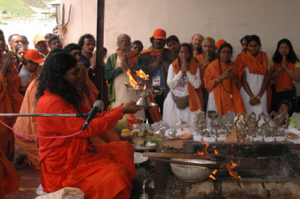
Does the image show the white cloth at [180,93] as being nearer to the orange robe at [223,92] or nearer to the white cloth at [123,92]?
the orange robe at [223,92]

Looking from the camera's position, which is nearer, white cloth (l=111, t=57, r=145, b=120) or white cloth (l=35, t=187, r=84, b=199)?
white cloth (l=35, t=187, r=84, b=199)

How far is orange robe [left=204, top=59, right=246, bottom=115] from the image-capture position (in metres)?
4.96

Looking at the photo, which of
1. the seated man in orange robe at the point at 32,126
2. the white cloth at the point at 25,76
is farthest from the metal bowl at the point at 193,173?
the white cloth at the point at 25,76

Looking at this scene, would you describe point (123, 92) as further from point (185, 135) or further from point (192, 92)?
point (185, 135)

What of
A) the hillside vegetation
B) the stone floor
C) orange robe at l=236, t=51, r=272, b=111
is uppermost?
the hillside vegetation

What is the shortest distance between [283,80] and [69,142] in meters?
4.33

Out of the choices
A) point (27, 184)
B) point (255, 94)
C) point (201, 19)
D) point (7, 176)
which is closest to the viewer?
point (7, 176)

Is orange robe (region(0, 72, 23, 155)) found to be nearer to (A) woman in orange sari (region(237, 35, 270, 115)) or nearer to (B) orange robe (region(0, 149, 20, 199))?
(B) orange robe (region(0, 149, 20, 199))

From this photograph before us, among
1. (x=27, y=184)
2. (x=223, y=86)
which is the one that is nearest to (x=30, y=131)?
(x=27, y=184)

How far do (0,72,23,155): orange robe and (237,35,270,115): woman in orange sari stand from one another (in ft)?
12.5

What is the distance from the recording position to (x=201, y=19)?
6.48 meters

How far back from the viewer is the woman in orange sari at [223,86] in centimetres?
496

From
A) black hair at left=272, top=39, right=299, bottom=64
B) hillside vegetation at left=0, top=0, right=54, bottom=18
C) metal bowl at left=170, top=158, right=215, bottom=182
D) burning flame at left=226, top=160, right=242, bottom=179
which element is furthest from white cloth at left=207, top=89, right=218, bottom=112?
hillside vegetation at left=0, top=0, right=54, bottom=18

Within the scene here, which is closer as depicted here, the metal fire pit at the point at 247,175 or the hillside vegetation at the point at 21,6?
the metal fire pit at the point at 247,175
